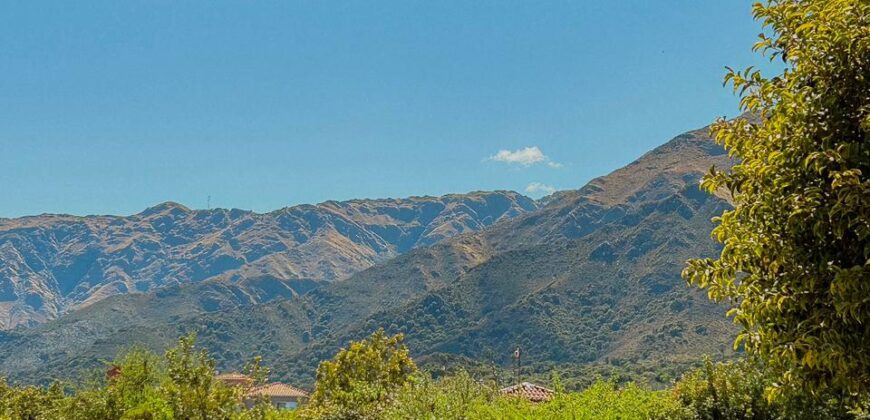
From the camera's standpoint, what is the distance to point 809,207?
17.8 ft

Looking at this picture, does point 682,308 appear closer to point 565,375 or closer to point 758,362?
point 565,375

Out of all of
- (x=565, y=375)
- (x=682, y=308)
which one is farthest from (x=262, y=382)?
(x=682, y=308)

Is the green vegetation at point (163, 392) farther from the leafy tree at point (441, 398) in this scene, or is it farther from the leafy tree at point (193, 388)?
the leafy tree at point (441, 398)

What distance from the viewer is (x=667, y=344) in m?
157

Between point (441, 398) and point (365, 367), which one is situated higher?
point (441, 398)

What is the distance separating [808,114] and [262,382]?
12.4 meters

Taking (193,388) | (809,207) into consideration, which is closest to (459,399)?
(193,388)

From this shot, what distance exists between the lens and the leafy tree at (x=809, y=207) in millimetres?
5285

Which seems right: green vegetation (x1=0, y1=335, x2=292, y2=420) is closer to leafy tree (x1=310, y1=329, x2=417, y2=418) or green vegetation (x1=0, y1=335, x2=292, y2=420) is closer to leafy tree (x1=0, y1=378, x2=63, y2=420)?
leafy tree (x1=0, y1=378, x2=63, y2=420)

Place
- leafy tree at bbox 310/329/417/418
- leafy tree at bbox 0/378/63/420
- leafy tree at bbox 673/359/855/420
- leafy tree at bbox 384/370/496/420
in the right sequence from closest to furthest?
1. leafy tree at bbox 673/359/855/420
2. leafy tree at bbox 384/370/496/420
3. leafy tree at bbox 0/378/63/420
4. leafy tree at bbox 310/329/417/418

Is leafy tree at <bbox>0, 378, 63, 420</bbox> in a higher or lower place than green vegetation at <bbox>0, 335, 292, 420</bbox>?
lower

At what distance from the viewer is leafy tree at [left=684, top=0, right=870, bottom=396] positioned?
5.29 metres

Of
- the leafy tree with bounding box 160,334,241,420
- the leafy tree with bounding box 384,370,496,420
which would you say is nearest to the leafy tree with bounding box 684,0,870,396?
the leafy tree with bounding box 384,370,496,420

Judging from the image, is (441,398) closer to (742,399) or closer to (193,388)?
(193,388)
